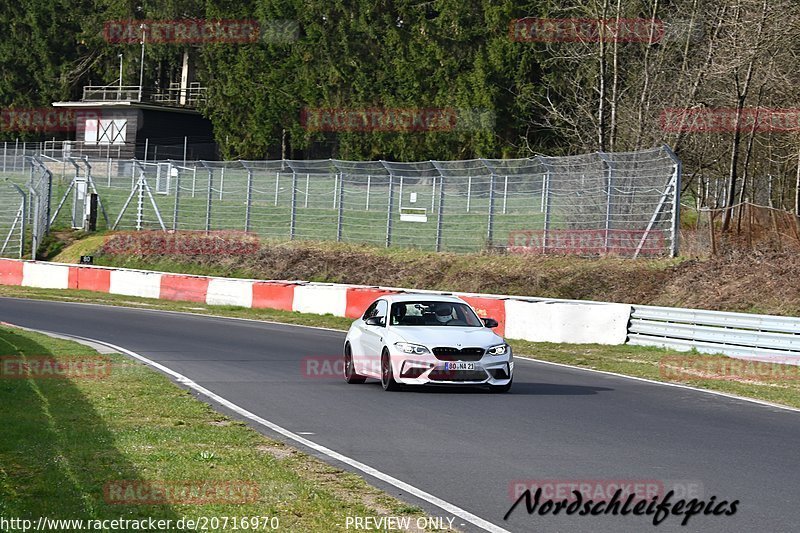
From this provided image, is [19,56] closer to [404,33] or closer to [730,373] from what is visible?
[404,33]

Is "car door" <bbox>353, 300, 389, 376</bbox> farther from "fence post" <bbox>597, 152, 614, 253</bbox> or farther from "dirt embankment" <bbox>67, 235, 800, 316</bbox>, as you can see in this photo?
"fence post" <bbox>597, 152, 614, 253</bbox>

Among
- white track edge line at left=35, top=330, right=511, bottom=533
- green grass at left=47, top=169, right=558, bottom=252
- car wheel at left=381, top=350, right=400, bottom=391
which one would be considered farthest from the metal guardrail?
green grass at left=47, top=169, right=558, bottom=252

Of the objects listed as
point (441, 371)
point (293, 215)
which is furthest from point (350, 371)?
point (293, 215)

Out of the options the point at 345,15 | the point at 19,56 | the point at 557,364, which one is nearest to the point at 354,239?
the point at 557,364

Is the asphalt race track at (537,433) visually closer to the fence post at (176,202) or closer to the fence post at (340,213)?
the fence post at (340,213)

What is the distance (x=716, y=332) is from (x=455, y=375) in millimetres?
8325

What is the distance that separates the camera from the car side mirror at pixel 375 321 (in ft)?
56.9

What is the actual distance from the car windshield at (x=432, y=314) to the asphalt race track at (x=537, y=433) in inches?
39.2


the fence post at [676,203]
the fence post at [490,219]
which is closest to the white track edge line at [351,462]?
the fence post at [676,203]

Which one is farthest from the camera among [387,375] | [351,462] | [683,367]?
[683,367]

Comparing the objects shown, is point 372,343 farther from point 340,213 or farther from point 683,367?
point 340,213

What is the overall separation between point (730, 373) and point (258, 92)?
48969 mm

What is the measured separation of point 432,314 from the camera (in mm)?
17594

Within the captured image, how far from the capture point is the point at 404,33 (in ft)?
198
